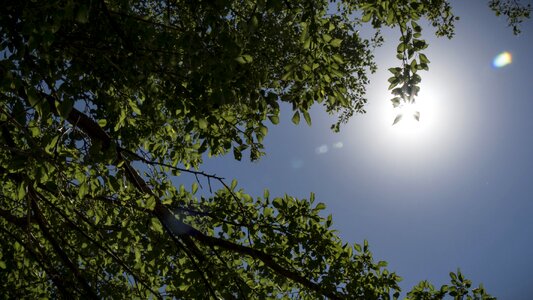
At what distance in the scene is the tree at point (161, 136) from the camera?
321 cm

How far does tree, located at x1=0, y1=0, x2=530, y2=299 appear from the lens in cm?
321

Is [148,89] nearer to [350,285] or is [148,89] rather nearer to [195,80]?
[195,80]

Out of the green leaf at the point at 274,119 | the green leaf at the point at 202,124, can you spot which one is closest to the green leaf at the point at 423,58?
the green leaf at the point at 274,119

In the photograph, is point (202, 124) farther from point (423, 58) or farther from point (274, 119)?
point (423, 58)

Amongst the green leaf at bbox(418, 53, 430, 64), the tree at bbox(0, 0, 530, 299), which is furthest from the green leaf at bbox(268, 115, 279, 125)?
the green leaf at bbox(418, 53, 430, 64)

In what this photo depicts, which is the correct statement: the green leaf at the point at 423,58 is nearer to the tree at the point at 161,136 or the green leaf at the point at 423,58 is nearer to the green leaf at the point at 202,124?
the tree at the point at 161,136

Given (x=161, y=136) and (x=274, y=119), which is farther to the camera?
(x=161, y=136)

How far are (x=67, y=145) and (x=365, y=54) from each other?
8482 mm

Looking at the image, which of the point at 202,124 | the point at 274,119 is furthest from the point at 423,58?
the point at 202,124

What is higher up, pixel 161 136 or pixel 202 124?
pixel 161 136

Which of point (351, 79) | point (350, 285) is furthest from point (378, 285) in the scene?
point (351, 79)

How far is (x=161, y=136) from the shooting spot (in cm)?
620

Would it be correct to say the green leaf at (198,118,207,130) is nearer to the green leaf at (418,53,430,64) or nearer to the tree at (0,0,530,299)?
the tree at (0,0,530,299)

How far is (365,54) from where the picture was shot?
35.9 feet
